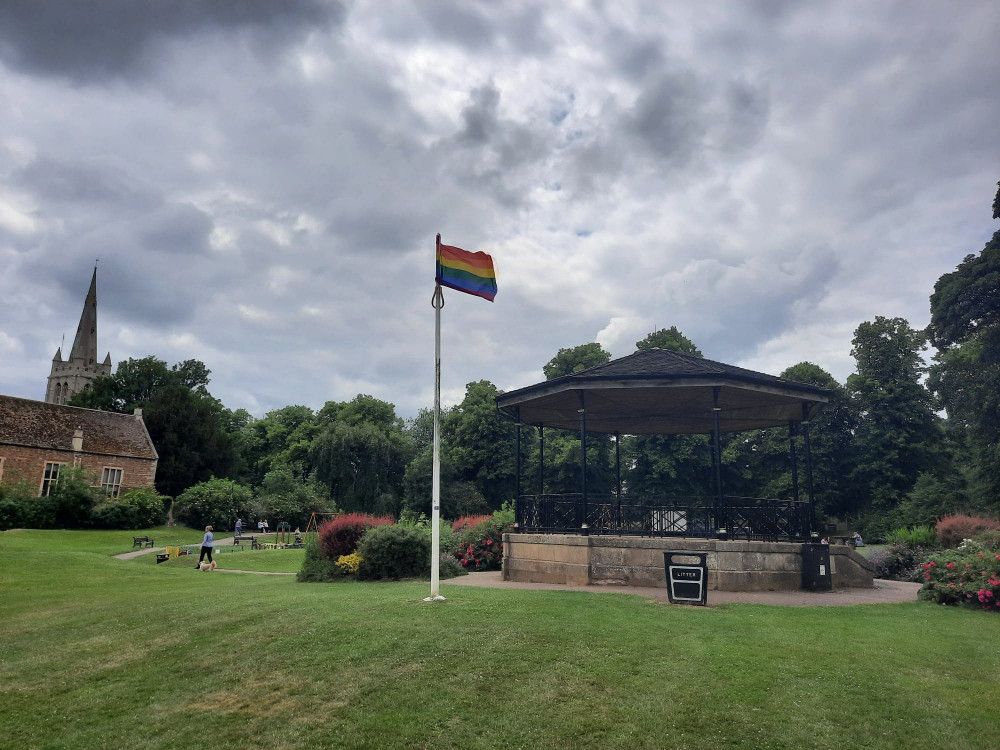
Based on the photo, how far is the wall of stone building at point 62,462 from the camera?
41406 millimetres

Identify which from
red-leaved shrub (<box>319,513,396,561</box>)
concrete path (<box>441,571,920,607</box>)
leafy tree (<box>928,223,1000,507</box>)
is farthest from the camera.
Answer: leafy tree (<box>928,223,1000,507</box>)

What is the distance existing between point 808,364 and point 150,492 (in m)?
45.2

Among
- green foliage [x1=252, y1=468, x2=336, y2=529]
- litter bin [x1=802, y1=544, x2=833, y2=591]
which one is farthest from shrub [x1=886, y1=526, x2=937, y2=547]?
green foliage [x1=252, y1=468, x2=336, y2=529]

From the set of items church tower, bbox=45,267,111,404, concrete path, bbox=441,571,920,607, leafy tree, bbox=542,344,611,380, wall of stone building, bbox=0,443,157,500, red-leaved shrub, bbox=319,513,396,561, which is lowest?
concrete path, bbox=441,571,920,607

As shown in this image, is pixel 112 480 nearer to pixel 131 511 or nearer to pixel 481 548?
pixel 131 511

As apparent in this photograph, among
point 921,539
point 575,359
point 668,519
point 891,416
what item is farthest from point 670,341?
point 668,519

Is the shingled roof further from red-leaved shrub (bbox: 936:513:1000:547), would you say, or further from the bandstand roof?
red-leaved shrub (bbox: 936:513:1000:547)

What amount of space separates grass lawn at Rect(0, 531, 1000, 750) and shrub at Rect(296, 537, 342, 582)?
575 centimetres

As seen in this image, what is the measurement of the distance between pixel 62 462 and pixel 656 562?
143 ft

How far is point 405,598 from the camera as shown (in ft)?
40.9

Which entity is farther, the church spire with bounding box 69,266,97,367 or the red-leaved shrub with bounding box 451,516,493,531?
the church spire with bounding box 69,266,97,367

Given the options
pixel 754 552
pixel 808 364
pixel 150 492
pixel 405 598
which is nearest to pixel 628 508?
pixel 754 552

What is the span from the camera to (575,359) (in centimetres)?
4984

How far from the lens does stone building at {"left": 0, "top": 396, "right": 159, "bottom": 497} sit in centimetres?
4222
